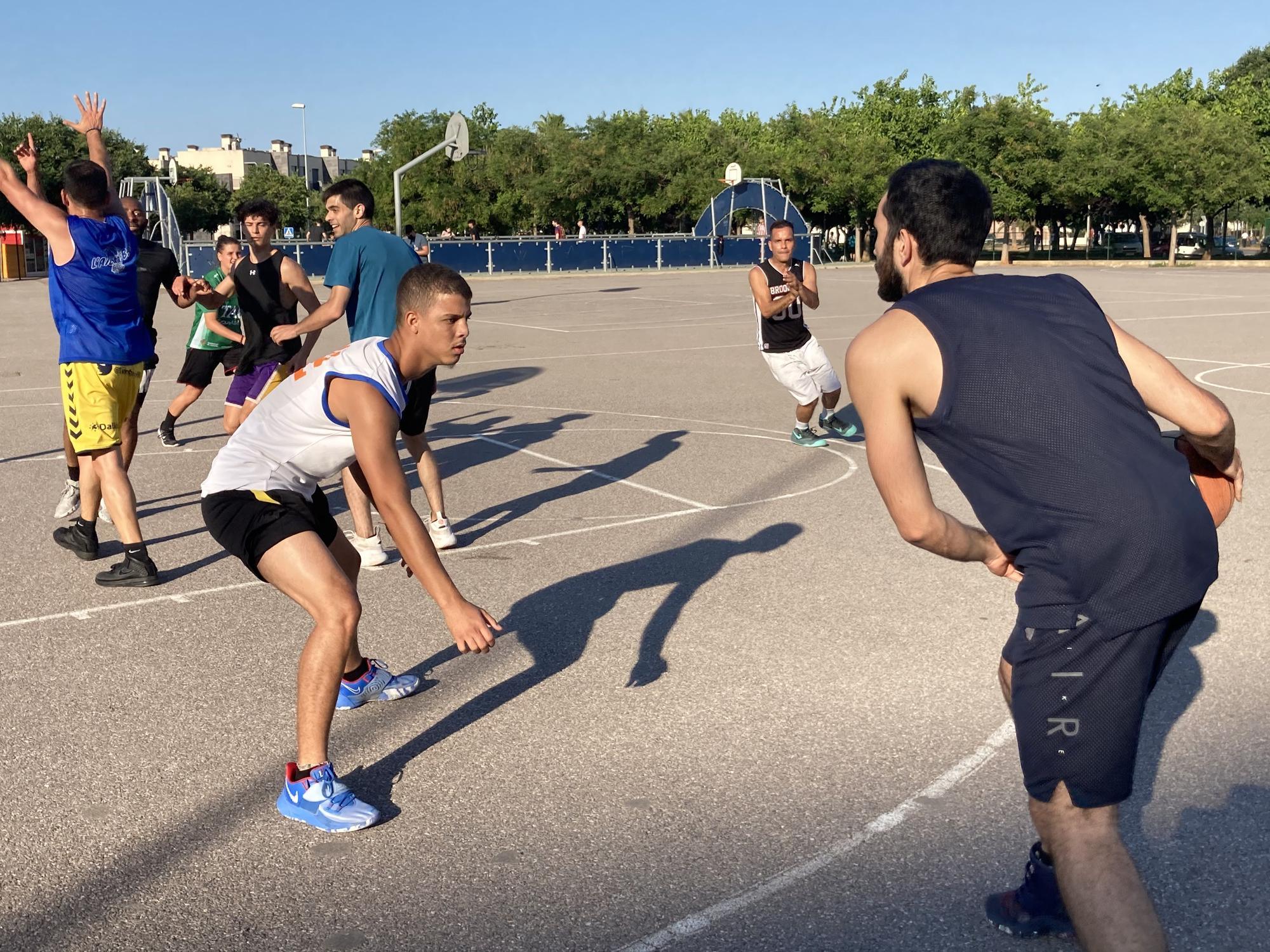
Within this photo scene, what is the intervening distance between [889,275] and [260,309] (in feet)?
23.9

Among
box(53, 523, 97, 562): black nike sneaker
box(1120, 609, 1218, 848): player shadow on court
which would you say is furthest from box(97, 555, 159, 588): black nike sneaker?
box(1120, 609, 1218, 848): player shadow on court

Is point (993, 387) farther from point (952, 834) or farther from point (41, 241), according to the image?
point (41, 241)

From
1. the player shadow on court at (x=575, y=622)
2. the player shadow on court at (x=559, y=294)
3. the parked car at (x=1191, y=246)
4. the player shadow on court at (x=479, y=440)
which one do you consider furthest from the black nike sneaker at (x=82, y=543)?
the parked car at (x=1191, y=246)

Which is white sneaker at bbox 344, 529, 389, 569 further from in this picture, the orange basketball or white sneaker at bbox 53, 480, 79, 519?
the orange basketball

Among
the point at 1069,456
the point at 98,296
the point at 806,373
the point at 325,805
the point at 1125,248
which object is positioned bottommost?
the point at 325,805

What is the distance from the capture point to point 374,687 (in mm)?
5086

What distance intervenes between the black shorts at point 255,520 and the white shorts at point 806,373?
7068 mm

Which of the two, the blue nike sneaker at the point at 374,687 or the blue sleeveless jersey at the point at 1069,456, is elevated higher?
the blue sleeveless jersey at the point at 1069,456

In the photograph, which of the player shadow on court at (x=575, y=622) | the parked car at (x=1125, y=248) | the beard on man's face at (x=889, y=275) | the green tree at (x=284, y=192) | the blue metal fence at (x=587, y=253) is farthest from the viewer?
the green tree at (x=284, y=192)

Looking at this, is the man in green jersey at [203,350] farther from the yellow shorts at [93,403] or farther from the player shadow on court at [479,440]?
the yellow shorts at [93,403]

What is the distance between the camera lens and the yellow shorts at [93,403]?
688 centimetres

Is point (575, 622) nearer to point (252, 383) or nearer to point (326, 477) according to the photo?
point (326, 477)

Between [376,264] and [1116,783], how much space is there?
584 cm

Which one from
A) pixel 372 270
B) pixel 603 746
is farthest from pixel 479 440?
pixel 603 746
